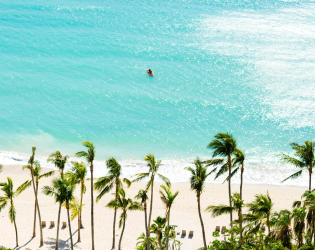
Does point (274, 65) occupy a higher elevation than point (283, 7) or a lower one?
lower

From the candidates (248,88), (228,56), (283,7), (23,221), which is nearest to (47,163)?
(23,221)

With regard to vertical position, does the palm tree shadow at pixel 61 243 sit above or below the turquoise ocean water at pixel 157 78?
below

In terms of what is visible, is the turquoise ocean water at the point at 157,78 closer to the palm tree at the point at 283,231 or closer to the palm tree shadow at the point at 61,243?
the palm tree shadow at the point at 61,243

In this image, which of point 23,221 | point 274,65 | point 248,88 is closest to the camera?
point 23,221

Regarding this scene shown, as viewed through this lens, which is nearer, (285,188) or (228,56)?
(285,188)

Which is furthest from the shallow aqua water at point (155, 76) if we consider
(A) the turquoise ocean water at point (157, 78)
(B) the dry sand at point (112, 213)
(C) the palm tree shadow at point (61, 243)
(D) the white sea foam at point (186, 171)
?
(C) the palm tree shadow at point (61, 243)

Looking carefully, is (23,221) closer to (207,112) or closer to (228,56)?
(207,112)

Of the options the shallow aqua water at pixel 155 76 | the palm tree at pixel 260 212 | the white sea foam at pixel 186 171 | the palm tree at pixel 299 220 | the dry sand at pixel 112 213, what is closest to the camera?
the palm tree at pixel 299 220

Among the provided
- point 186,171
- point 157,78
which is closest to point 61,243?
point 186,171
